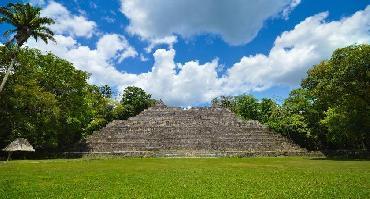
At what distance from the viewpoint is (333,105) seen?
4209 centimetres

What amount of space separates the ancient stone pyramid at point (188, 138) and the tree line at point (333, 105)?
3501 millimetres

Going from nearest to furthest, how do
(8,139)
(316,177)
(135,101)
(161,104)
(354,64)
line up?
(316,177) < (354,64) < (8,139) < (161,104) < (135,101)

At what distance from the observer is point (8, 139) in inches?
1772

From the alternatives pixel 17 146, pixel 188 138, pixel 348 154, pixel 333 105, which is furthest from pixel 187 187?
pixel 188 138

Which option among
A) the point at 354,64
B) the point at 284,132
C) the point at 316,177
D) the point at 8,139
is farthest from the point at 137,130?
the point at 316,177

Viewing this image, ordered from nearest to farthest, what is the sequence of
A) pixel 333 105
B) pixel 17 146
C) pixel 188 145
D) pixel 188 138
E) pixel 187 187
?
pixel 187 187, pixel 17 146, pixel 333 105, pixel 188 145, pixel 188 138

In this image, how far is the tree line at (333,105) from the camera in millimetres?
36781

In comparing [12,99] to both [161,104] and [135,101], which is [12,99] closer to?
[161,104]

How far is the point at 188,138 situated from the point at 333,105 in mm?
17800

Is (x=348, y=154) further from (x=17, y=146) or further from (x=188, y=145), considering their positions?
(x=17, y=146)

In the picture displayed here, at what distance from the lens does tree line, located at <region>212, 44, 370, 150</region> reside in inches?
1448

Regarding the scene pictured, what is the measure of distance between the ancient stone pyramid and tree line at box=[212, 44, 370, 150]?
11.5 ft

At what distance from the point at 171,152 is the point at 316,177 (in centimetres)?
2648

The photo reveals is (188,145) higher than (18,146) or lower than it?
higher
